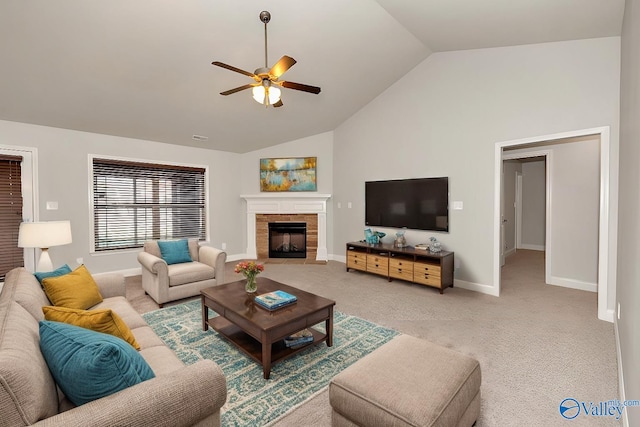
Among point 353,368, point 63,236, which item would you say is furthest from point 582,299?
point 63,236

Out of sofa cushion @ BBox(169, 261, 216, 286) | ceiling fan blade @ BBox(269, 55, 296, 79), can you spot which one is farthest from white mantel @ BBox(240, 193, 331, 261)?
ceiling fan blade @ BBox(269, 55, 296, 79)

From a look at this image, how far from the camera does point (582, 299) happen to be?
13.0 feet

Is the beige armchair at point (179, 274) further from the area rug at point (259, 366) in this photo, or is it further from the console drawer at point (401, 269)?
the console drawer at point (401, 269)

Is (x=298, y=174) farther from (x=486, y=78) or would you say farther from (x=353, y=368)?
(x=353, y=368)

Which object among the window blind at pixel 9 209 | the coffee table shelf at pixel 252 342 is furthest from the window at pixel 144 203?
the coffee table shelf at pixel 252 342

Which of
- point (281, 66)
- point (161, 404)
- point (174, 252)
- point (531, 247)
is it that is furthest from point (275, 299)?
point (531, 247)

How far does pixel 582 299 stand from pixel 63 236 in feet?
21.0

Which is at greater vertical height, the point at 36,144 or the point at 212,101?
the point at 212,101

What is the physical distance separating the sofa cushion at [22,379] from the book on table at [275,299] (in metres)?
1.46

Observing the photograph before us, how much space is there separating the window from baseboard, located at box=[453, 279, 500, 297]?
5009 mm

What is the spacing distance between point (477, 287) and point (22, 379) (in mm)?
4751

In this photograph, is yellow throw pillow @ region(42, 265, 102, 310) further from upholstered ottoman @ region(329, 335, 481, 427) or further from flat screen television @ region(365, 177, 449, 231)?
flat screen television @ region(365, 177, 449, 231)

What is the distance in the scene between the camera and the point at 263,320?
234 cm

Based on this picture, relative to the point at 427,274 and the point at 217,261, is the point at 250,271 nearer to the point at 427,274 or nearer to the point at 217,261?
the point at 217,261
